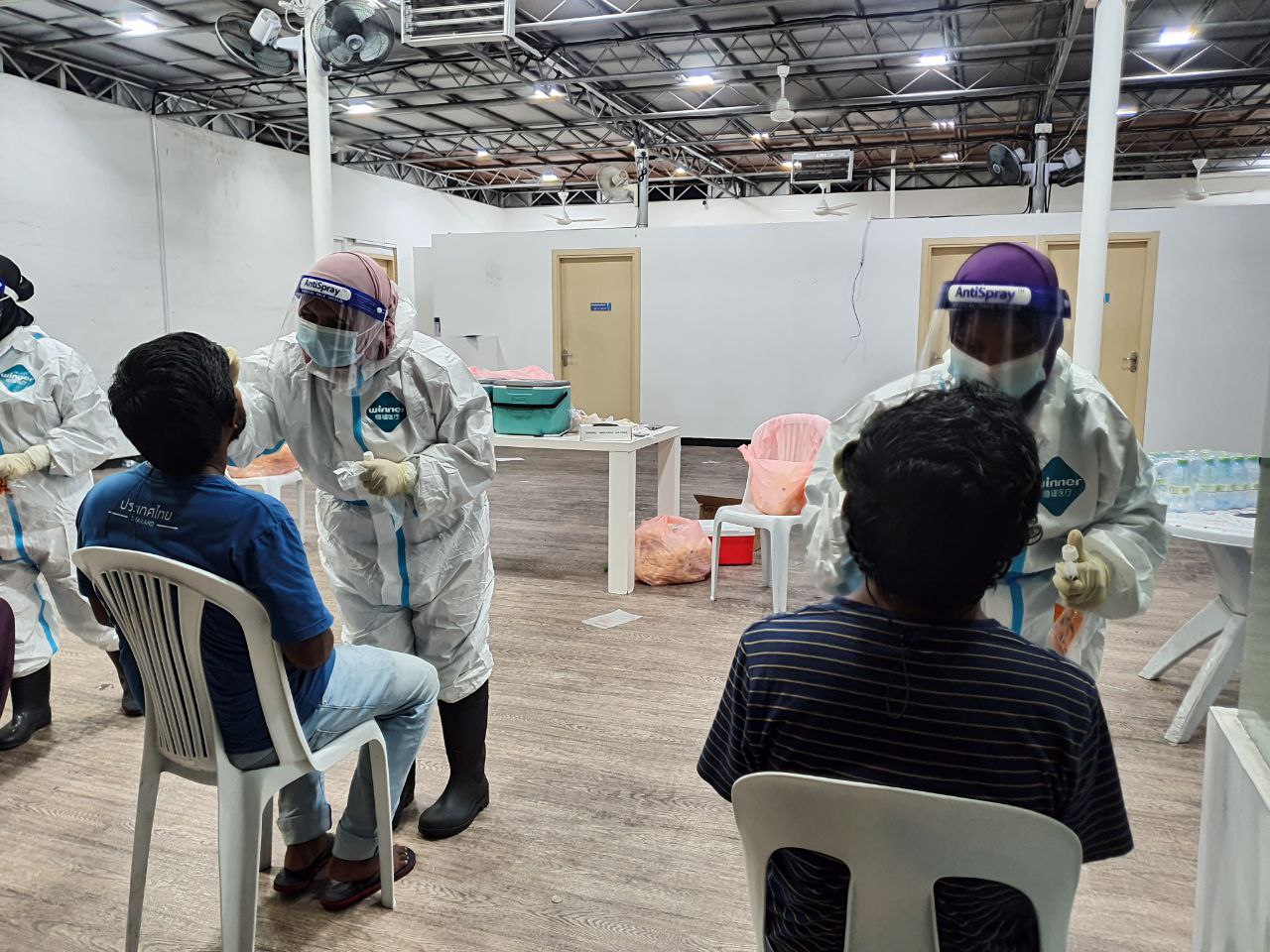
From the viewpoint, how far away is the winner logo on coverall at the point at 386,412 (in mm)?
1801

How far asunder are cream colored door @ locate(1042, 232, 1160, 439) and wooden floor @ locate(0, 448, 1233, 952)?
4785 mm

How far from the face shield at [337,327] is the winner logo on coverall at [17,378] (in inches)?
45.2

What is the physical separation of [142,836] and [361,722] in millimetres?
419

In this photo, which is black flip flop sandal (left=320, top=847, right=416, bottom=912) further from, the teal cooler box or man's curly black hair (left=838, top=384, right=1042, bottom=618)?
the teal cooler box

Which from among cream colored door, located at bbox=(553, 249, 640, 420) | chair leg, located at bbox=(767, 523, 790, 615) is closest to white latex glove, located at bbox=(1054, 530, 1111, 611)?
chair leg, located at bbox=(767, 523, 790, 615)

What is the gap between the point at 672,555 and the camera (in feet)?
13.4

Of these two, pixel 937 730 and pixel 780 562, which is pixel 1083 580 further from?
pixel 780 562

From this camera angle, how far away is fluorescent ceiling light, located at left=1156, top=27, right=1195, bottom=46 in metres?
6.39

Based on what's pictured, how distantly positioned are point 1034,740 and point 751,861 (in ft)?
1.02

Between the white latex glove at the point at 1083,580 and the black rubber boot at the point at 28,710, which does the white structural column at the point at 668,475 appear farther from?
the white latex glove at the point at 1083,580

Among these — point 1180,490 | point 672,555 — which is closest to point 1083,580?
point 1180,490

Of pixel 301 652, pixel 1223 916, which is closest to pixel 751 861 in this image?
pixel 1223 916

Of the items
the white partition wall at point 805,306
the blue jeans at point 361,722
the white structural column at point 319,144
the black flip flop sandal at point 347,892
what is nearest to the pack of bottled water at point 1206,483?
the blue jeans at point 361,722

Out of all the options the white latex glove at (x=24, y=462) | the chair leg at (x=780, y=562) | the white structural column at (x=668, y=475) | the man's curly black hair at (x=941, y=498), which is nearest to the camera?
the man's curly black hair at (x=941, y=498)
